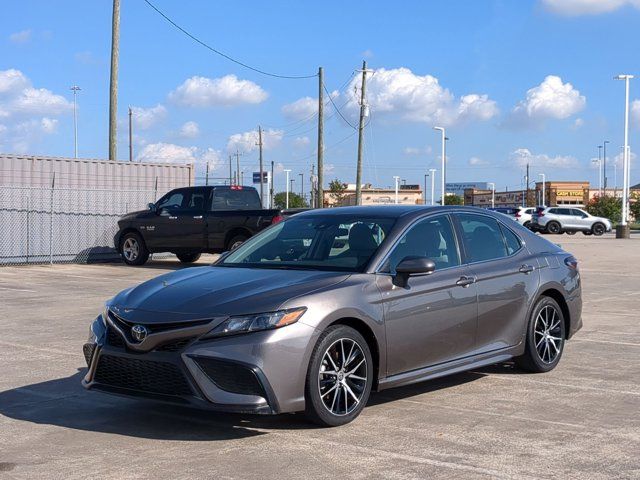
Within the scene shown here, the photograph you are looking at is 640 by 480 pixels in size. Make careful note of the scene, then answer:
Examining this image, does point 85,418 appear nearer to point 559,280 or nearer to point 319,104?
point 559,280

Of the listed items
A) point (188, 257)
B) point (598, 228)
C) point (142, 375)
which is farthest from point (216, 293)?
point (598, 228)

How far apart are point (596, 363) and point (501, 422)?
2742mm

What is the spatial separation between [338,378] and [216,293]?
102cm

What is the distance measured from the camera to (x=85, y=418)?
21.5 feet

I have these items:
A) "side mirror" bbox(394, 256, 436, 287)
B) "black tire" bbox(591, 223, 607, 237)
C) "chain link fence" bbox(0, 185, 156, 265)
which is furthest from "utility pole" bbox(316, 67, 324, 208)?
"side mirror" bbox(394, 256, 436, 287)

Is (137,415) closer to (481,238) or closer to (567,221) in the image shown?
(481,238)

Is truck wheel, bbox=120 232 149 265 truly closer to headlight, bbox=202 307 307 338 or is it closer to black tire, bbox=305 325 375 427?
black tire, bbox=305 325 375 427

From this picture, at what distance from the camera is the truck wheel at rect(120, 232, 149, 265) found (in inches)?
882

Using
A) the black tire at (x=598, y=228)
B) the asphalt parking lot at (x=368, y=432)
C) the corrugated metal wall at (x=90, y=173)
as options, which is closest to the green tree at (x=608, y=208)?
the black tire at (x=598, y=228)

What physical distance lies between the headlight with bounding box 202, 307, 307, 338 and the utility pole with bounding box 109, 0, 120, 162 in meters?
22.0

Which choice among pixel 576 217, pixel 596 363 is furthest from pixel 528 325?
pixel 576 217

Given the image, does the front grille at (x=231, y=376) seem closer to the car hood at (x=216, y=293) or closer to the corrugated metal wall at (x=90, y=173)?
the car hood at (x=216, y=293)

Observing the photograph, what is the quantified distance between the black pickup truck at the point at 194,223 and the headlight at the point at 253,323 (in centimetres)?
1410

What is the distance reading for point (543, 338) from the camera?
8.13 metres
